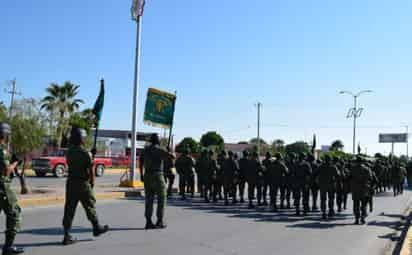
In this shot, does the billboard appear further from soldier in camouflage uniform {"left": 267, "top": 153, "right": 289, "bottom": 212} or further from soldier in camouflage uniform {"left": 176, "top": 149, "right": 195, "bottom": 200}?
soldier in camouflage uniform {"left": 267, "top": 153, "right": 289, "bottom": 212}

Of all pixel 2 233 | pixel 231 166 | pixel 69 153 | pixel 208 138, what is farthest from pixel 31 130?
pixel 208 138

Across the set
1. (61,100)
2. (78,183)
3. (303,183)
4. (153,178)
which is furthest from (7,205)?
(61,100)

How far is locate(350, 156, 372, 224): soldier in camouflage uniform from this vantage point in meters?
12.1

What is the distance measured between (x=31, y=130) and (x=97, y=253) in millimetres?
10042

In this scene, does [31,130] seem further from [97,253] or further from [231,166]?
[97,253]

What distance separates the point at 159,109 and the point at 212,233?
36.8 feet

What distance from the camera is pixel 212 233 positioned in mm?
9766

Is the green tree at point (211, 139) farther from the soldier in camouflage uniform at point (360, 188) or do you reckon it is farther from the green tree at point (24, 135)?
the soldier in camouflage uniform at point (360, 188)

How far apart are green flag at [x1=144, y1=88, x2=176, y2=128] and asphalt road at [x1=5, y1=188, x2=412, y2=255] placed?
6.79m

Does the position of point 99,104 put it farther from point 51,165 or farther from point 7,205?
point 51,165

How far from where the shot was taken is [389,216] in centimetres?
1424

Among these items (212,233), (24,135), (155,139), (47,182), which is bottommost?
(212,233)

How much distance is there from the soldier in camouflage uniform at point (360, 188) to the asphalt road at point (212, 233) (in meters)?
0.39

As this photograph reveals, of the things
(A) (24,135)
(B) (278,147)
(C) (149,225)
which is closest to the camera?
(C) (149,225)
